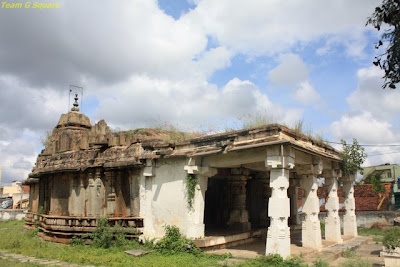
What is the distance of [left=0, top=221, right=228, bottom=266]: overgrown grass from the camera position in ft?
32.1

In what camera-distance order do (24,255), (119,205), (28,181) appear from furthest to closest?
(28,181), (119,205), (24,255)

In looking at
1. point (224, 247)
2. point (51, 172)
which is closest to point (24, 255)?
point (51, 172)

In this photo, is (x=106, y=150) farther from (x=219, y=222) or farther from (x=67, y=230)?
(x=219, y=222)

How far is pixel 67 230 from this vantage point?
13633 mm

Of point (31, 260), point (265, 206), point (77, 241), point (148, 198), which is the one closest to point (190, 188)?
point (148, 198)

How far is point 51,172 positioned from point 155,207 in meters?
5.60

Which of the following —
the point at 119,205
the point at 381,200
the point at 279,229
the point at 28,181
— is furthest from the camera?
the point at 381,200

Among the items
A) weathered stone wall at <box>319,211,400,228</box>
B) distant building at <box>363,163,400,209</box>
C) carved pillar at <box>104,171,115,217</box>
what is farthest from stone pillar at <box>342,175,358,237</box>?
distant building at <box>363,163,400,209</box>

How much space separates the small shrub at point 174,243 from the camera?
10.7 meters

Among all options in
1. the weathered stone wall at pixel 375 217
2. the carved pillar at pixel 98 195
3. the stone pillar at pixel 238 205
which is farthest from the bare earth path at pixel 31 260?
the weathered stone wall at pixel 375 217

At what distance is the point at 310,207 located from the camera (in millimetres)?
11086

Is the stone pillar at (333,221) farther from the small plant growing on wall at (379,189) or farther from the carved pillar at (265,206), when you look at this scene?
the small plant growing on wall at (379,189)

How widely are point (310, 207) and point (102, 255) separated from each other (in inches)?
257

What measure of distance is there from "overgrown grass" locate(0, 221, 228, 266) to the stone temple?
0.67 meters
